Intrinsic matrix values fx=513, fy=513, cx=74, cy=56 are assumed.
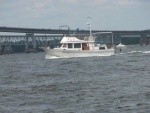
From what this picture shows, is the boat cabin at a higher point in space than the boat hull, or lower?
higher

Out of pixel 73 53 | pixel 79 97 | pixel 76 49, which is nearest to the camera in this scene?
pixel 79 97

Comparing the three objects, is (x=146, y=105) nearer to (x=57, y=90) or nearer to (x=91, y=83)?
(x=57, y=90)

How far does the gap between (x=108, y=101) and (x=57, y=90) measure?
6.03 meters

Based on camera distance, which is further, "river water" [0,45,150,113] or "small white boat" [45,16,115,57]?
"small white boat" [45,16,115,57]

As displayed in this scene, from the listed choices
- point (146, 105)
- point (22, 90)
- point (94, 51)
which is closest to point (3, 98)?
point (22, 90)

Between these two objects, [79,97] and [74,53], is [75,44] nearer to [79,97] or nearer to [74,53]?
[74,53]

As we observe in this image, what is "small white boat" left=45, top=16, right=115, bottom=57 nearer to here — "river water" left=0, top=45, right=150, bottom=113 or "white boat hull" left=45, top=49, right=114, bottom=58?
"white boat hull" left=45, top=49, right=114, bottom=58

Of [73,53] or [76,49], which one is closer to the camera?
[73,53]

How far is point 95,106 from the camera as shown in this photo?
23.6 metres

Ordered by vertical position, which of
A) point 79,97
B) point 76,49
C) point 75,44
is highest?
point 75,44

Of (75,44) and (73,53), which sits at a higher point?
(75,44)

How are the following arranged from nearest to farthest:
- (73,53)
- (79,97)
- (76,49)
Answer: (79,97)
(73,53)
(76,49)

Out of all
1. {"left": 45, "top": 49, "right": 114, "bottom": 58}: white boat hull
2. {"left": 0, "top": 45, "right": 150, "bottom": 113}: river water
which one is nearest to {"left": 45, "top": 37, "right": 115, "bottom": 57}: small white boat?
{"left": 45, "top": 49, "right": 114, "bottom": 58}: white boat hull

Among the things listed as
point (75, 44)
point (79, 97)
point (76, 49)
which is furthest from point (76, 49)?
point (79, 97)
